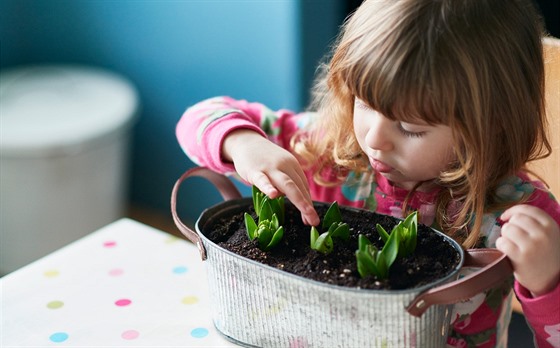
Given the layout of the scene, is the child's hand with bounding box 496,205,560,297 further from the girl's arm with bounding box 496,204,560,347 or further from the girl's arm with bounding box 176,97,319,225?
the girl's arm with bounding box 176,97,319,225

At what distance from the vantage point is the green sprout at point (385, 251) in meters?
0.58

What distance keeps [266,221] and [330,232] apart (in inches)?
2.3

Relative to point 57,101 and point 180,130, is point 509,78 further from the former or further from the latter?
point 57,101

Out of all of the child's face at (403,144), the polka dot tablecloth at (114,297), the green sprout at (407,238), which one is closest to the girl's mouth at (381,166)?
the child's face at (403,144)

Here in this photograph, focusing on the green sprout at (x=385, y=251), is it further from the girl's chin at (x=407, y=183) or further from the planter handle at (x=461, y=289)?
the girl's chin at (x=407, y=183)

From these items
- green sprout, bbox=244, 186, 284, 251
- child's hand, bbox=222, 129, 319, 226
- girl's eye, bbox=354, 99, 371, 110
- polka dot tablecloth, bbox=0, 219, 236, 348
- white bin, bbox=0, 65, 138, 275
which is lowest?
white bin, bbox=0, 65, 138, 275

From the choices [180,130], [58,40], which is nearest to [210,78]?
[58,40]

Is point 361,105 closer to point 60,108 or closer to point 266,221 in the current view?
point 266,221

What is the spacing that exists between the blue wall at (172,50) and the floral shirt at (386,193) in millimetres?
523

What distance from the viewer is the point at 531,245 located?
1.91 feet

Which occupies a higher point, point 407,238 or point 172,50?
point 407,238

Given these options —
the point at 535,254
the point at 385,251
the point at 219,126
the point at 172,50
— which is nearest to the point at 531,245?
the point at 535,254

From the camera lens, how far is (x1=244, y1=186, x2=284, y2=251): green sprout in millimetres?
636

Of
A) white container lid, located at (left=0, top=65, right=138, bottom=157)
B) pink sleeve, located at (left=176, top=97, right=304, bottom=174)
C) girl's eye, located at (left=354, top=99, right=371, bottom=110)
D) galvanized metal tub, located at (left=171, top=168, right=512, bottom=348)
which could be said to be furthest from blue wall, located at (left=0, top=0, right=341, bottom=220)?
galvanized metal tub, located at (left=171, top=168, right=512, bottom=348)
